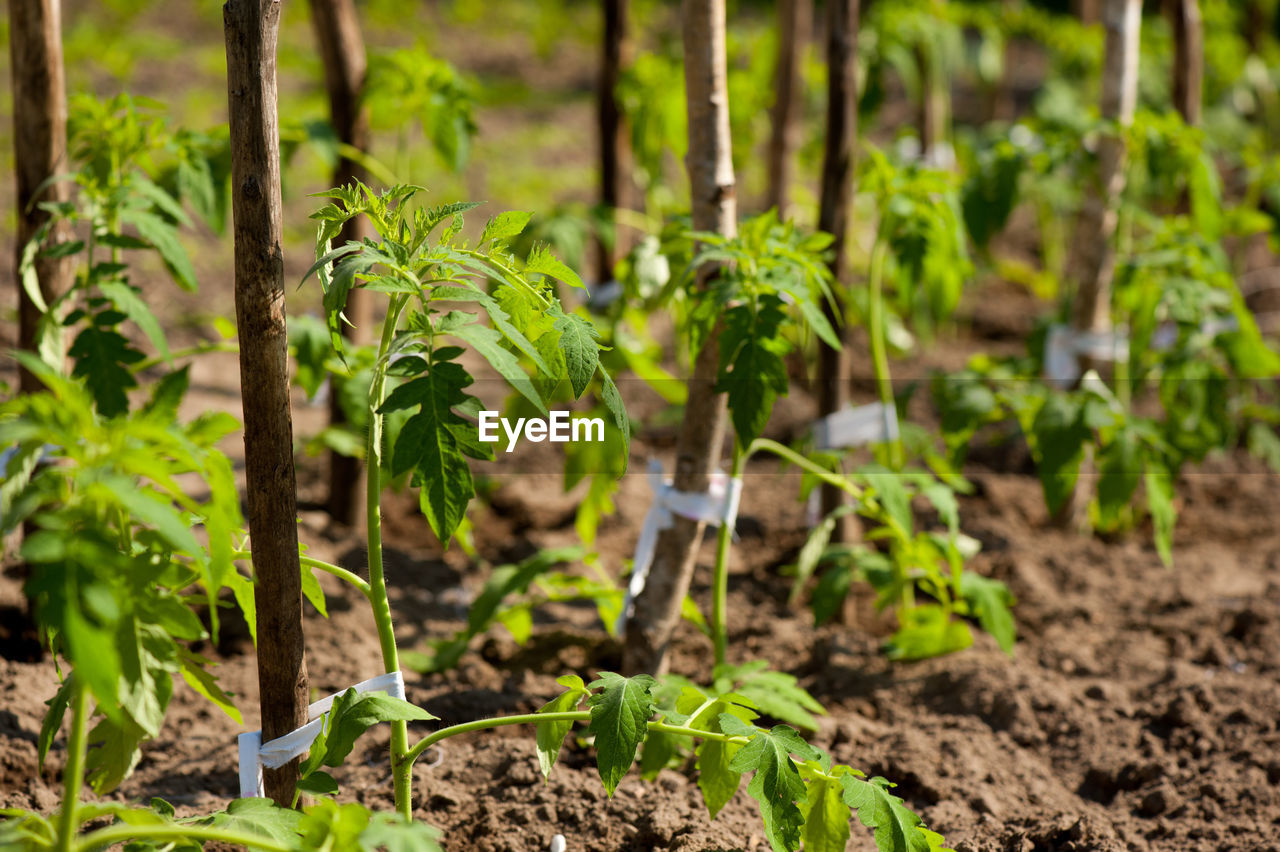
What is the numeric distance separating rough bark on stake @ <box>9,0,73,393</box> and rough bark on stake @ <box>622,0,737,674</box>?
4.13 ft

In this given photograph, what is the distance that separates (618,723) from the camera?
1481mm

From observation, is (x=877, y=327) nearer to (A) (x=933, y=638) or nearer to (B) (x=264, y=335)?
(A) (x=933, y=638)

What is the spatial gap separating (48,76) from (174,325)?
2.12 m

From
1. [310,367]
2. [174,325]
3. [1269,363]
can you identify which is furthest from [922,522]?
[174,325]

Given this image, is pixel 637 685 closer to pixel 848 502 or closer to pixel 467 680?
pixel 467 680

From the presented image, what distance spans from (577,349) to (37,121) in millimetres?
1540

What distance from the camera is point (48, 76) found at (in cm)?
231

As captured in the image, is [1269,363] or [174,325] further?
[174,325]

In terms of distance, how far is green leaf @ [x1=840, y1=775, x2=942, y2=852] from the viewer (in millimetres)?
1465

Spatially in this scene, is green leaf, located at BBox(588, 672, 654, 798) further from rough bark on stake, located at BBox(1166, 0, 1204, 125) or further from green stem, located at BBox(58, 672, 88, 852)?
rough bark on stake, located at BBox(1166, 0, 1204, 125)

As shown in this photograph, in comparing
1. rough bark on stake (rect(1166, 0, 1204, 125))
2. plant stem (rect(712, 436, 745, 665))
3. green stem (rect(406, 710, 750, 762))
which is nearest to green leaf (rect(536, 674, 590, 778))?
green stem (rect(406, 710, 750, 762))

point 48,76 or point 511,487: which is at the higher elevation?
point 48,76

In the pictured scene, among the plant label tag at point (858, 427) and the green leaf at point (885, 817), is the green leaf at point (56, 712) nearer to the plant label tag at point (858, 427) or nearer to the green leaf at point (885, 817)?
the green leaf at point (885, 817)

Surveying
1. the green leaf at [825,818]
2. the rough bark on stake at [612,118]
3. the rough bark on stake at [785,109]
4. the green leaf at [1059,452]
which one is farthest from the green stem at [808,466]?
the rough bark on stake at [785,109]
